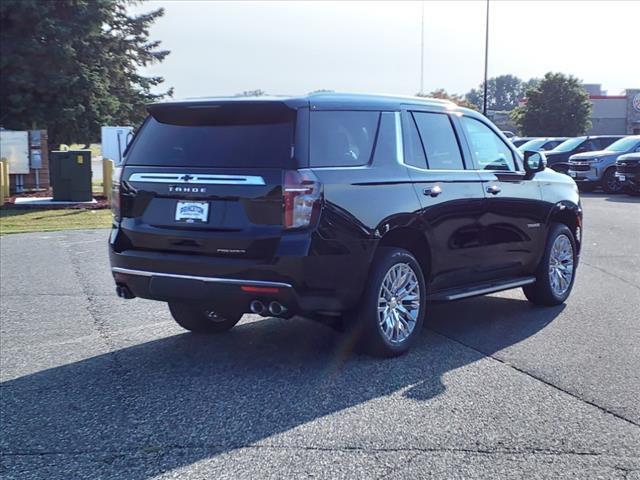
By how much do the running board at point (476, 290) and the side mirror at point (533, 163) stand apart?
3.46 ft

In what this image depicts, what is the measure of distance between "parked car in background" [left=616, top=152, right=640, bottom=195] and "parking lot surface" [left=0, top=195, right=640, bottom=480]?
16.2 metres

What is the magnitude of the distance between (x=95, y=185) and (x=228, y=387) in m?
23.9

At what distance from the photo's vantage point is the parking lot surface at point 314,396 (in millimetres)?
4145

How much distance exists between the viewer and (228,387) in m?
5.35

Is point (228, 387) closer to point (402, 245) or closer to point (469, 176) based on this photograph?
point (402, 245)

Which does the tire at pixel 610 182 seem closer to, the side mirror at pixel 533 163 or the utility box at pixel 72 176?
the utility box at pixel 72 176

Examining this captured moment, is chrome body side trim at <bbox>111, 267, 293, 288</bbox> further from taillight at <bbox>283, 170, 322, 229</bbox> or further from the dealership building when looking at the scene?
the dealership building

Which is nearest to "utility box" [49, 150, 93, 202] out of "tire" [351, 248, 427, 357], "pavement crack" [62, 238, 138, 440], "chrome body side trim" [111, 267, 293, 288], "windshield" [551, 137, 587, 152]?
"pavement crack" [62, 238, 138, 440]

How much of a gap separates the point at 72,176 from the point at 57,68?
7.65 metres

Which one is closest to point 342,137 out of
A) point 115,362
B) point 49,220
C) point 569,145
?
point 115,362

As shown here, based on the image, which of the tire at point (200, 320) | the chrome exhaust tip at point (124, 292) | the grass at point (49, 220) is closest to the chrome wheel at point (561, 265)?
the tire at point (200, 320)

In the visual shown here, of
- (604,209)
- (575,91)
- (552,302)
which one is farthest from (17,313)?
(575,91)

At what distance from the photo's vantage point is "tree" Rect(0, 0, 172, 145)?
26.0 metres

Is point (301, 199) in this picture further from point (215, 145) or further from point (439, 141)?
point (439, 141)
